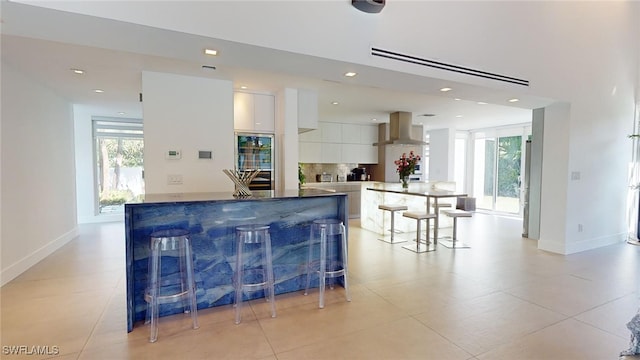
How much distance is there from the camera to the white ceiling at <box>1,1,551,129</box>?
88.6 inches

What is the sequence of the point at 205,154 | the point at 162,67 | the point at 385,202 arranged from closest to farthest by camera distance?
the point at 162,67 → the point at 205,154 → the point at 385,202

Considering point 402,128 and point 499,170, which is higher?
point 402,128

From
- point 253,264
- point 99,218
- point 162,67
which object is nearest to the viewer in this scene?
point 253,264

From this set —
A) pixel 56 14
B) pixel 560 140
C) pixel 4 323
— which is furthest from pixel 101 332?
pixel 560 140

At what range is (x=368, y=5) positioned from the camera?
2.92m

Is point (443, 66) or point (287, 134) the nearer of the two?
point (443, 66)

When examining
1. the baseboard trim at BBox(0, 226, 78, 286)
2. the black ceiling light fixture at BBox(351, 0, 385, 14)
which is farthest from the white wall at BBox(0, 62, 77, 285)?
the black ceiling light fixture at BBox(351, 0, 385, 14)

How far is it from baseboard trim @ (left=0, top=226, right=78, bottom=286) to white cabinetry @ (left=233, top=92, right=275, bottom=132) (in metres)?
3.22

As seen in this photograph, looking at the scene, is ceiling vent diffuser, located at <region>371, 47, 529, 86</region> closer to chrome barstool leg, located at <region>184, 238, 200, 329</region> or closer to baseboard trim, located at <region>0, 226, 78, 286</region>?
chrome barstool leg, located at <region>184, 238, 200, 329</region>

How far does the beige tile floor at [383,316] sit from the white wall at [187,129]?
1446 millimetres

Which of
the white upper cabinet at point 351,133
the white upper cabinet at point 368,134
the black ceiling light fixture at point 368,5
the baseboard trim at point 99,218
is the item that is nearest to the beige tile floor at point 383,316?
the black ceiling light fixture at point 368,5

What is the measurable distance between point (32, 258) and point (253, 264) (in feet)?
11.1

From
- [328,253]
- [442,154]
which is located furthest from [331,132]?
[328,253]

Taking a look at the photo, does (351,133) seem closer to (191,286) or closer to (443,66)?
(443,66)
